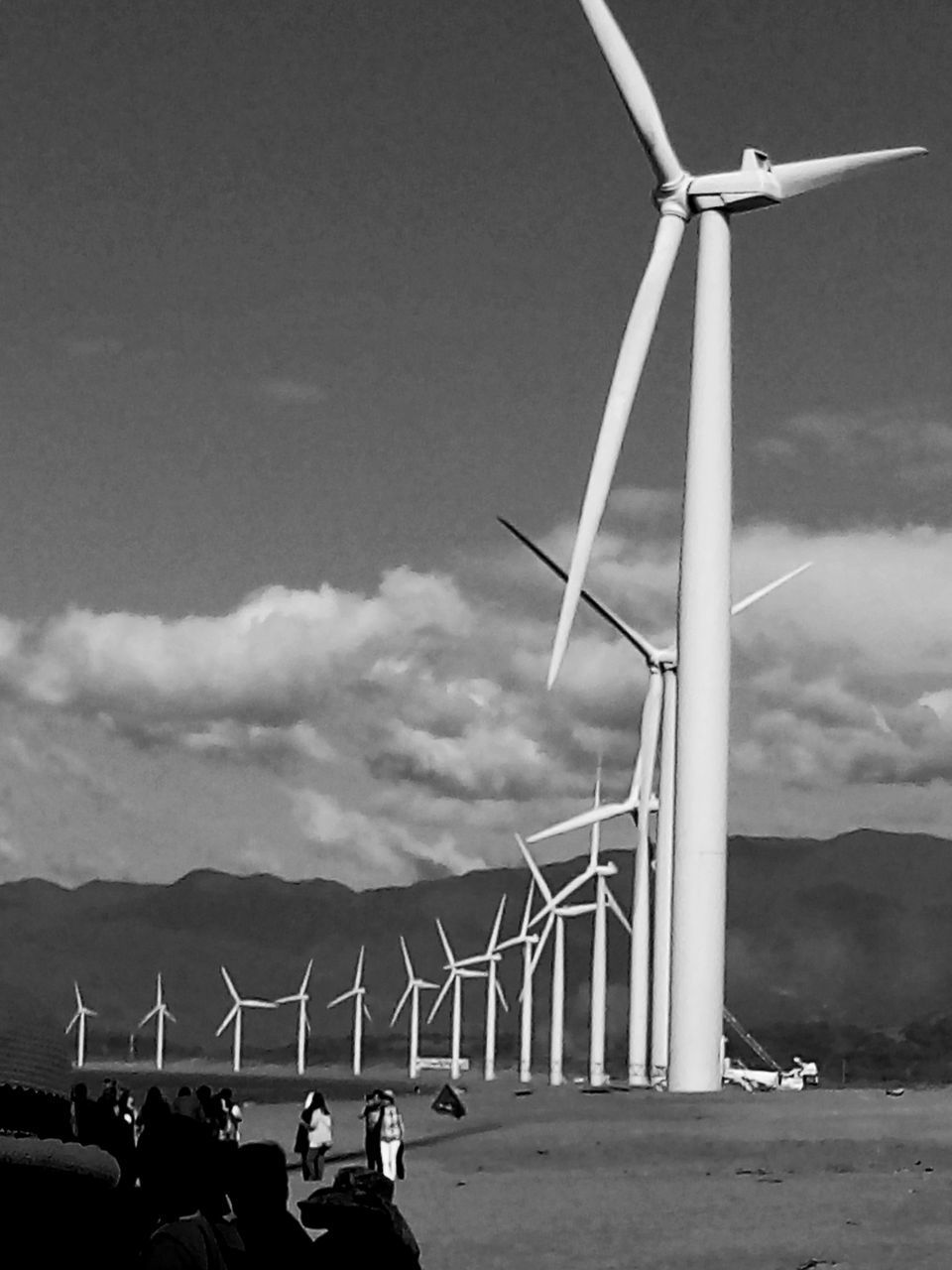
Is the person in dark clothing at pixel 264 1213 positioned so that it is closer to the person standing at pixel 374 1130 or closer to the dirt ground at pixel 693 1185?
the dirt ground at pixel 693 1185

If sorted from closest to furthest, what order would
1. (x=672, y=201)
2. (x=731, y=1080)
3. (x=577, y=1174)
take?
(x=577, y=1174), (x=672, y=201), (x=731, y=1080)

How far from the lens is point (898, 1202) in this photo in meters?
26.1

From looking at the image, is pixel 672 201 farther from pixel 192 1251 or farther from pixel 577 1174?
pixel 192 1251

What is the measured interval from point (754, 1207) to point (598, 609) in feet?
120

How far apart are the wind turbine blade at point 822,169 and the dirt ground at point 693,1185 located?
15.5 m

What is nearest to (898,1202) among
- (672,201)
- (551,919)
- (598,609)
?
(672,201)

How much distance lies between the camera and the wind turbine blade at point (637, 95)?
136 ft

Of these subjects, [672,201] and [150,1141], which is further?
[672,201]

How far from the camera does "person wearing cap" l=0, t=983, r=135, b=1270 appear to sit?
Result: 4.41m

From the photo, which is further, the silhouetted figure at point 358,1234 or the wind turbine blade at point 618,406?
the wind turbine blade at point 618,406

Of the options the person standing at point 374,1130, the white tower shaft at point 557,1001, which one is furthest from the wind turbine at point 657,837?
the white tower shaft at point 557,1001

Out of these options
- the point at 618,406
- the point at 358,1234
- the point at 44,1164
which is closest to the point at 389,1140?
the point at 618,406

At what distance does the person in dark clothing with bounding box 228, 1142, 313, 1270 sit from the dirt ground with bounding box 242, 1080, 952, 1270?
16.0m

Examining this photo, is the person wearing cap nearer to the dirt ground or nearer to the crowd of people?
the crowd of people
